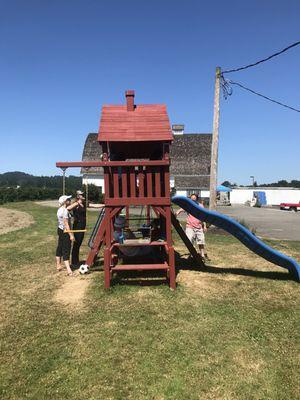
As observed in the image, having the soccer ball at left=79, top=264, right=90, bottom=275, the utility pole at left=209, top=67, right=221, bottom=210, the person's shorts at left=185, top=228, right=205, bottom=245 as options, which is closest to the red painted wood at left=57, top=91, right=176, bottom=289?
the soccer ball at left=79, top=264, right=90, bottom=275

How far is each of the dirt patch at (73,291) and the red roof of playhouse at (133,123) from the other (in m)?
3.02

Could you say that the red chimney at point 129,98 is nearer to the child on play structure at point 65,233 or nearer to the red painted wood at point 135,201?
the red painted wood at point 135,201

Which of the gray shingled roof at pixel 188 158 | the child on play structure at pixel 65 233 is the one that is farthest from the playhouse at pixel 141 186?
the gray shingled roof at pixel 188 158

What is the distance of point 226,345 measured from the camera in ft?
17.2

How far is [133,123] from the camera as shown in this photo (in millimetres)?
8383

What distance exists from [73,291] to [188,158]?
43.4 meters

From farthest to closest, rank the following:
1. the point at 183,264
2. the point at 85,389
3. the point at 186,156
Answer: the point at 186,156
the point at 183,264
the point at 85,389

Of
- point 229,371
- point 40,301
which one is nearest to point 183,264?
point 40,301

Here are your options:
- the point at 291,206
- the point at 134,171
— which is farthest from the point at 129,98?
the point at 291,206

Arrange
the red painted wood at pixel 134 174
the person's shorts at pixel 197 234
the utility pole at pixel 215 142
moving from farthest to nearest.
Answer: the utility pole at pixel 215 142
the person's shorts at pixel 197 234
the red painted wood at pixel 134 174

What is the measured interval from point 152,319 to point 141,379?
1779mm

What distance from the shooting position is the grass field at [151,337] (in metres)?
4.23

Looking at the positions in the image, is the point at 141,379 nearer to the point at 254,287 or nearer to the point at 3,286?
the point at 254,287

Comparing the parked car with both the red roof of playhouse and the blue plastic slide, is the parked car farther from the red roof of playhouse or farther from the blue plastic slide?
the red roof of playhouse
